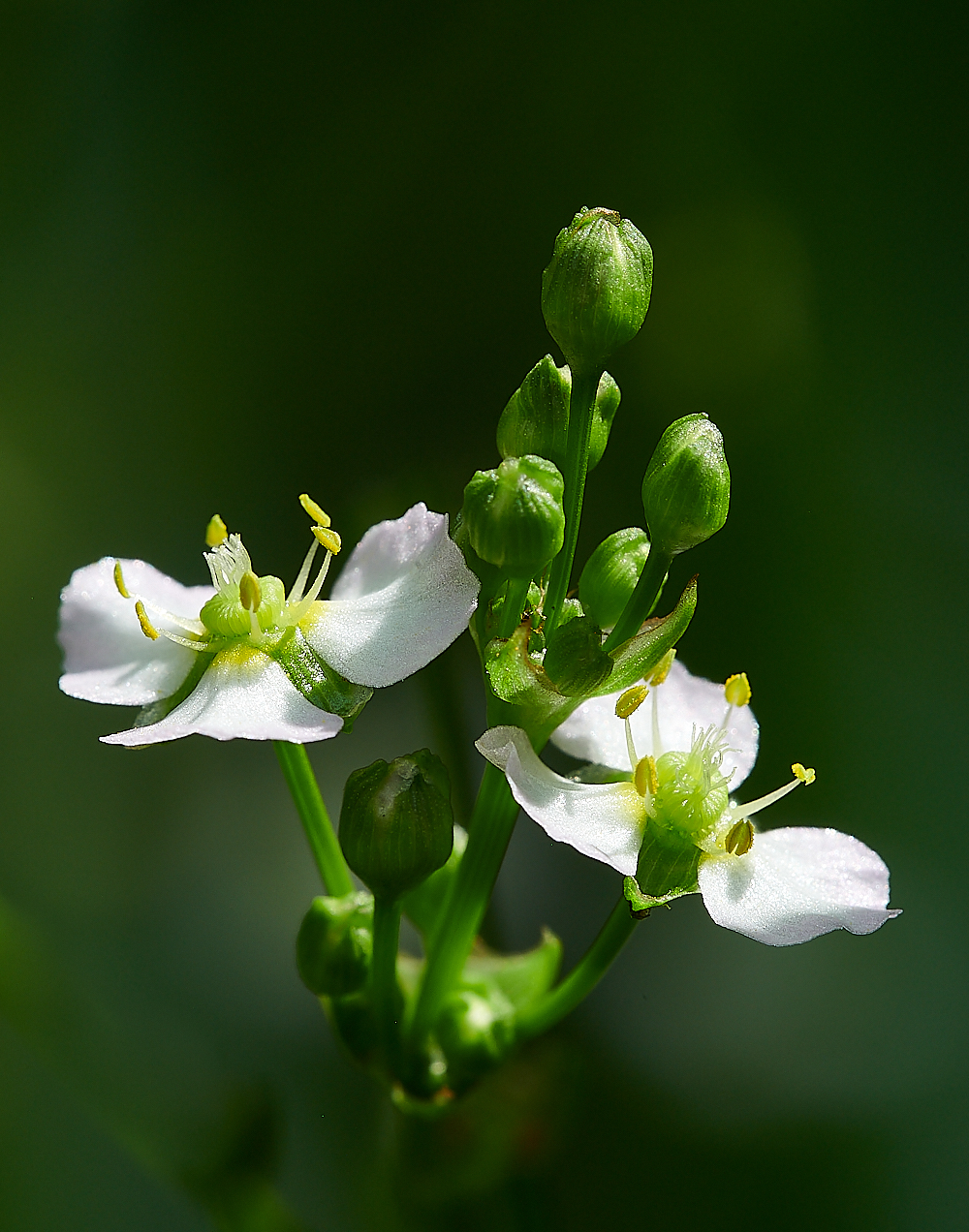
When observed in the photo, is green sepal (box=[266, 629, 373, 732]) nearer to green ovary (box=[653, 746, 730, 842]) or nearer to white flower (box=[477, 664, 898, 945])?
white flower (box=[477, 664, 898, 945])

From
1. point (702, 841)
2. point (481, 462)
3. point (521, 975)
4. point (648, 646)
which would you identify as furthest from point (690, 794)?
point (481, 462)

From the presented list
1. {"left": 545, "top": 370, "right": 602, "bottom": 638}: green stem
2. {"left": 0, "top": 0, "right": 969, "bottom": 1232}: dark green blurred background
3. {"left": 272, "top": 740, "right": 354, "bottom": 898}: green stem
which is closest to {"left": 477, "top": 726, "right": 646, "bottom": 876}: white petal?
{"left": 545, "top": 370, "right": 602, "bottom": 638}: green stem

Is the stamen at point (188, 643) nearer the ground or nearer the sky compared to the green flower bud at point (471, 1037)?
nearer the sky

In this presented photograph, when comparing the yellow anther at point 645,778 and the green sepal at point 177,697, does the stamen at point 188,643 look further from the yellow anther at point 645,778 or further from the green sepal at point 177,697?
the yellow anther at point 645,778

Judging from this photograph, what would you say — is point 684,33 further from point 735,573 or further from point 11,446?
point 11,446

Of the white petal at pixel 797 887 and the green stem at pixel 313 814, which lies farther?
the green stem at pixel 313 814

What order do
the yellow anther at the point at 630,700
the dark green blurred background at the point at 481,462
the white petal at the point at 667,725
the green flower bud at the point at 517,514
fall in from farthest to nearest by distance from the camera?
the dark green blurred background at the point at 481,462 → the white petal at the point at 667,725 → the yellow anther at the point at 630,700 → the green flower bud at the point at 517,514

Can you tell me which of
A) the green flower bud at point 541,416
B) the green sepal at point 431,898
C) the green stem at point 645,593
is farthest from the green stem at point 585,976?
the green flower bud at point 541,416

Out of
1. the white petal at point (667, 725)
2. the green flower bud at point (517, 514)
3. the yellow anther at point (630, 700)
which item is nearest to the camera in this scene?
the green flower bud at point (517, 514)
